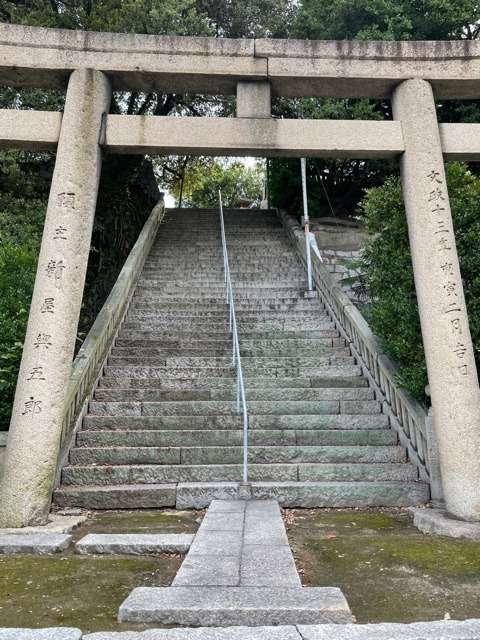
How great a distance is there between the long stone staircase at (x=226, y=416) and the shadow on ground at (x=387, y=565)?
630mm

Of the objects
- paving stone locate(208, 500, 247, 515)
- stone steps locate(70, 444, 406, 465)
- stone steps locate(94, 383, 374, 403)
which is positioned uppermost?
stone steps locate(94, 383, 374, 403)

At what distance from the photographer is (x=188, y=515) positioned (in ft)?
16.3

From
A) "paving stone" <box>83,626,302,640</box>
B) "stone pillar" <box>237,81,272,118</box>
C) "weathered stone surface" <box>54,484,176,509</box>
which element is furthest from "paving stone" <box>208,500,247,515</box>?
"stone pillar" <box>237,81,272,118</box>

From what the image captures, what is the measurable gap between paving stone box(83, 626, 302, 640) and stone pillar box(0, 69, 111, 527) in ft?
8.32

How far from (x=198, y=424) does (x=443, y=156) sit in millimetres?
4018

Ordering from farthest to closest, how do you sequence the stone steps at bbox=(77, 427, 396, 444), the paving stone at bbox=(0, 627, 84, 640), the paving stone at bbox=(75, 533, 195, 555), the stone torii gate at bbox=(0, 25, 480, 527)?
the stone steps at bbox=(77, 427, 396, 444)
the stone torii gate at bbox=(0, 25, 480, 527)
the paving stone at bbox=(75, 533, 195, 555)
the paving stone at bbox=(0, 627, 84, 640)

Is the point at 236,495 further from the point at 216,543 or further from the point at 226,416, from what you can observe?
the point at 216,543

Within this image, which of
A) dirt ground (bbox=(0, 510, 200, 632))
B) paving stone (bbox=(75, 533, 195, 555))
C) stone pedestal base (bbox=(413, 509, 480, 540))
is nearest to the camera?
dirt ground (bbox=(0, 510, 200, 632))

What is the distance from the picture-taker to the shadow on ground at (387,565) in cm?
283

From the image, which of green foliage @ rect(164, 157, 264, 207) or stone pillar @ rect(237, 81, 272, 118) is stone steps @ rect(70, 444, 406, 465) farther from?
green foliage @ rect(164, 157, 264, 207)

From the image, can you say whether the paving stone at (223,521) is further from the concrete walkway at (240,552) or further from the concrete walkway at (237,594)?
the concrete walkway at (237,594)

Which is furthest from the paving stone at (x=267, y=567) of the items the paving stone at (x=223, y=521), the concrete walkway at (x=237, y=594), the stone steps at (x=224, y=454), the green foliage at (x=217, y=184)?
the green foliage at (x=217, y=184)

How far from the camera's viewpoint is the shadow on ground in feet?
9.29

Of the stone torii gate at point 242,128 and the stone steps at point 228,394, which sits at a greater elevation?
the stone torii gate at point 242,128
